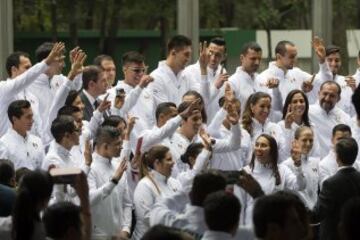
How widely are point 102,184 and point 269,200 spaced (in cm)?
408

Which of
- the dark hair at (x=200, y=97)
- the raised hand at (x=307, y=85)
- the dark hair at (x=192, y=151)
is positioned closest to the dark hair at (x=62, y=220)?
the dark hair at (x=192, y=151)

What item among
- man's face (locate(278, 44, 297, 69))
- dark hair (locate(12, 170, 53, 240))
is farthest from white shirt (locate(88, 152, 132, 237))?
man's face (locate(278, 44, 297, 69))

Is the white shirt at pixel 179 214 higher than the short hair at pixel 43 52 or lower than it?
lower

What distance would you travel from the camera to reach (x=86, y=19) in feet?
49.6

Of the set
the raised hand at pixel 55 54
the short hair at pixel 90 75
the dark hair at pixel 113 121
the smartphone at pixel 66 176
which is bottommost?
the smartphone at pixel 66 176

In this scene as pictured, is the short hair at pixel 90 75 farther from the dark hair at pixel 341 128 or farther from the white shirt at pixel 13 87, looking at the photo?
the dark hair at pixel 341 128

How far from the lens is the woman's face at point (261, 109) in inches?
500

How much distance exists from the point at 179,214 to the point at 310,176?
3944 mm

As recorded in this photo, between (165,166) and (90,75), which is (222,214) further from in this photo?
(90,75)

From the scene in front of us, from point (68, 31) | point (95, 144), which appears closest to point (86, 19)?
point (68, 31)

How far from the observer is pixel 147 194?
10781 mm

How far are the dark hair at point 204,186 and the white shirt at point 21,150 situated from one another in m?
3.73

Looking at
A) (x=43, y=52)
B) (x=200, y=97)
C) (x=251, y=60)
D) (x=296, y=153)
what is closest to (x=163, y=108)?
(x=200, y=97)

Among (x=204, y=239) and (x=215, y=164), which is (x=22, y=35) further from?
(x=204, y=239)
